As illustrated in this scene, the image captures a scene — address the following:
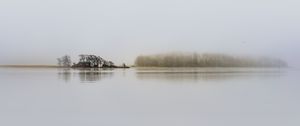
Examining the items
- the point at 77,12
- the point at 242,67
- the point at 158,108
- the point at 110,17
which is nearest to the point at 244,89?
the point at 242,67

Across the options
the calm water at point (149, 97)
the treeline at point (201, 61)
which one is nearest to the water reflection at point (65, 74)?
the calm water at point (149, 97)

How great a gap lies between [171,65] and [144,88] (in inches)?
13.6

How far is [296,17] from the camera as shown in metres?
2.61

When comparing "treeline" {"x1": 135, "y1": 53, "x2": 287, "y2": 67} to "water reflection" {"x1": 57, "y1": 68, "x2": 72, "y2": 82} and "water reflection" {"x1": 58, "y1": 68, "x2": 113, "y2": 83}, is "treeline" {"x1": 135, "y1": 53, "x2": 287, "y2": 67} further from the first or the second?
"water reflection" {"x1": 57, "y1": 68, "x2": 72, "y2": 82}

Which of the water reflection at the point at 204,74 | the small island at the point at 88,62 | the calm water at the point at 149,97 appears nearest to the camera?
the calm water at the point at 149,97

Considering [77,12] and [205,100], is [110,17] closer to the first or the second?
[77,12]

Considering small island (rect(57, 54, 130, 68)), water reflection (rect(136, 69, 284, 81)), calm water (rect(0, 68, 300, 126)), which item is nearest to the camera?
calm water (rect(0, 68, 300, 126))

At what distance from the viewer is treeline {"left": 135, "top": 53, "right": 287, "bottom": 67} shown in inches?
107

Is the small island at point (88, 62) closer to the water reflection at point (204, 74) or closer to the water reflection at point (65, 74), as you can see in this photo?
the water reflection at point (65, 74)

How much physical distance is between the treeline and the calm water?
9 centimetres

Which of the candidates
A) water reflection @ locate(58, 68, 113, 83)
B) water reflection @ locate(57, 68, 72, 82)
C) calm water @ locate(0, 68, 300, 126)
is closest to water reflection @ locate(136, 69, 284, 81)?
calm water @ locate(0, 68, 300, 126)

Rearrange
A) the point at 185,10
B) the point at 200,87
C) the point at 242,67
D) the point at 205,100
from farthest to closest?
1. the point at 242,67
2. the point at 200,87
3. the point at 185,10
4. the point at 205,100

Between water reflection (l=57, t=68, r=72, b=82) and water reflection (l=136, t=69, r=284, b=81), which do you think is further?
water reflection (l=136, t=69, r=284, b=81)

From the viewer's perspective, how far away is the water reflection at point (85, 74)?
2769 millimetres
